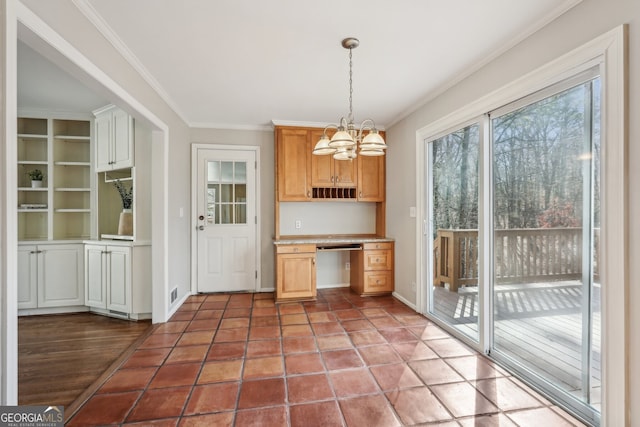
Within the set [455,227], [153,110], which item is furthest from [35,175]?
[455,227]

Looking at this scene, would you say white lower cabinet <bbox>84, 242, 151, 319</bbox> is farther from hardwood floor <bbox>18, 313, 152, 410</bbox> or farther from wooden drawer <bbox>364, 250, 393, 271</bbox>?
wooden drawer <bbox>364, 250, 393, 271</bbox>

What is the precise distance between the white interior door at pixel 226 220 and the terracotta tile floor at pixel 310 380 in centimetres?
107

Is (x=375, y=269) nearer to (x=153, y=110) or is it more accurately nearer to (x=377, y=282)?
Answer: (x=377, y=282)

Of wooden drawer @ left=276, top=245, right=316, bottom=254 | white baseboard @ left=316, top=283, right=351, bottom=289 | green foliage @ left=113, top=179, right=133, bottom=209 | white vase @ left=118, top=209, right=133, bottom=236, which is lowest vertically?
white baseboard @ left=316, top=283, right=351, bottom=289

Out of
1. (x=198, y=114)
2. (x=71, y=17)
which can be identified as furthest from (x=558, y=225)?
(x=198, y=114)

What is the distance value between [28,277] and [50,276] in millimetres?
215

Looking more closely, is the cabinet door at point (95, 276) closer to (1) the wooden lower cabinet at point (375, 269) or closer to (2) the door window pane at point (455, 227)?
(1) the wooden lower cabinet at point (375, 269)

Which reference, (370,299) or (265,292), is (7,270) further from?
(370,299)

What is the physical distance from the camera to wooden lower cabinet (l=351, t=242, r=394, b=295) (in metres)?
4.05

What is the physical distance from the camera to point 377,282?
4082 millimetres

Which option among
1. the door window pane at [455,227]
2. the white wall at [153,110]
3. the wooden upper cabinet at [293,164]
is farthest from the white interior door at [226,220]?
the door window pane at [455,227]

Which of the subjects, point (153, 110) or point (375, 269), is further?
point (375, 269)

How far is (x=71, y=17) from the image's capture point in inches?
67.1

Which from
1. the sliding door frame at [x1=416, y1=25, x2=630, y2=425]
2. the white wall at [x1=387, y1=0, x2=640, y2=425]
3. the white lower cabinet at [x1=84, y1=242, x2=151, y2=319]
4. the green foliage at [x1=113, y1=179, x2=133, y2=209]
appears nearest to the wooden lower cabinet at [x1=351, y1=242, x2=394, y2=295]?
the white wall at [x1=387, y1=0, x2=640, y2=425]
